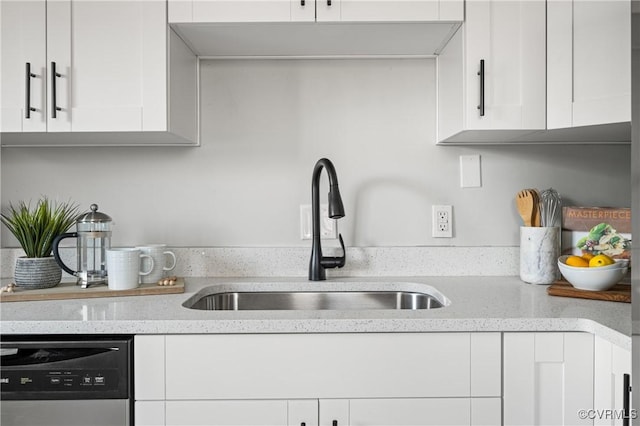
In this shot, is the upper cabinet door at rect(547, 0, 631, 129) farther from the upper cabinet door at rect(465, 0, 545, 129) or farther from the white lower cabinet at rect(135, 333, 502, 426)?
the white lower cabinet at rect(135, 333, 502, 426)

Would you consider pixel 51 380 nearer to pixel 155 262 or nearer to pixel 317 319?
pixel 155 262

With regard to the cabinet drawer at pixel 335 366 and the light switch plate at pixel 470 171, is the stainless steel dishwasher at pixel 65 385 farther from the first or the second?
the light switch plate at pixel 470 171

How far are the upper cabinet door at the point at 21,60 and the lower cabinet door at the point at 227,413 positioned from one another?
0.93 metres

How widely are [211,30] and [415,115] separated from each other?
763 mm

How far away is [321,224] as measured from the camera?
6.12 ft

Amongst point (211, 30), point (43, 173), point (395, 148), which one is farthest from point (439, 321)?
point (43, 173)

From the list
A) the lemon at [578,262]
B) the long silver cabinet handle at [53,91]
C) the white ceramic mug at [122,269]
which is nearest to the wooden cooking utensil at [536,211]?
the lemon at [578,262]

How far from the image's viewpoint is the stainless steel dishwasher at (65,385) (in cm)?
120

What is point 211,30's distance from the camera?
158cm

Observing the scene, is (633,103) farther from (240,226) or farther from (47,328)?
(240,226)

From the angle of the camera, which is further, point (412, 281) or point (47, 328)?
point (412, 281)

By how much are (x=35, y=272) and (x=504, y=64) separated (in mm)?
1531

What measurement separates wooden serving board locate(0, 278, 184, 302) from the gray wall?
0.34 m

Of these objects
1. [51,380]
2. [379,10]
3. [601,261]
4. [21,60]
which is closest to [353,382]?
[51,380]
